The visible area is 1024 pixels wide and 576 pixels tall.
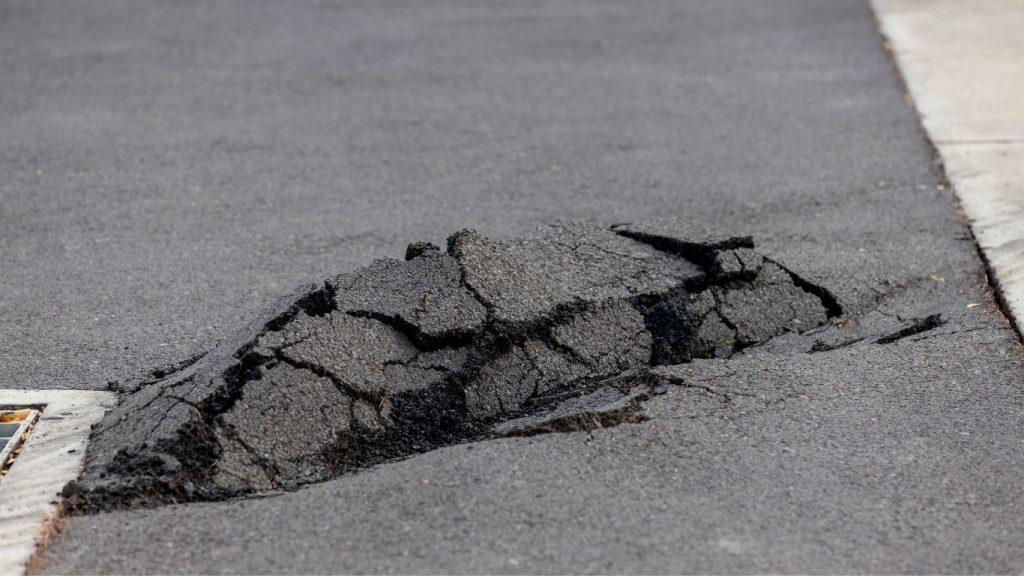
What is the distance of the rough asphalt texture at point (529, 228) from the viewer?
371 centimetres

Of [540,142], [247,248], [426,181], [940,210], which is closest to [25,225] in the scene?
[247,248]

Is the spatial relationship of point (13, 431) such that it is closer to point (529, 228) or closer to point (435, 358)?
point (435, 358)

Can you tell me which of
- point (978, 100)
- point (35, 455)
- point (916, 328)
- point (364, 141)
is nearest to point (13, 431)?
point (35, 455)

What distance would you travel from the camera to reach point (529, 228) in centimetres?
663

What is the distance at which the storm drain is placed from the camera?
3758 mm

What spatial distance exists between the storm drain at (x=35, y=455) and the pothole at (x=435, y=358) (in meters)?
0.10

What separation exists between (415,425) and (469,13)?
7.96 meters

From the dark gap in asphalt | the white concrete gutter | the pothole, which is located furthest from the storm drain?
the white concrete gutter

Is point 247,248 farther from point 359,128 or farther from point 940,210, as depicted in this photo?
point 940,210

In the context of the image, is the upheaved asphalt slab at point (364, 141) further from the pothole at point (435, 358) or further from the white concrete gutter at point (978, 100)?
the pothole at point (435, 358)

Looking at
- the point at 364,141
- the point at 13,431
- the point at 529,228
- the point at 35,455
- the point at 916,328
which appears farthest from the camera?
the point at 364,141

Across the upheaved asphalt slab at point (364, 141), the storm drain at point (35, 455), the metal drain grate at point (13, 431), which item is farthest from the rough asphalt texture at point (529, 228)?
the metal drain grate at point (13, 431)

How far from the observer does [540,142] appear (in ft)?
26.7

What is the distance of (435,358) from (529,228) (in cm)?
225
